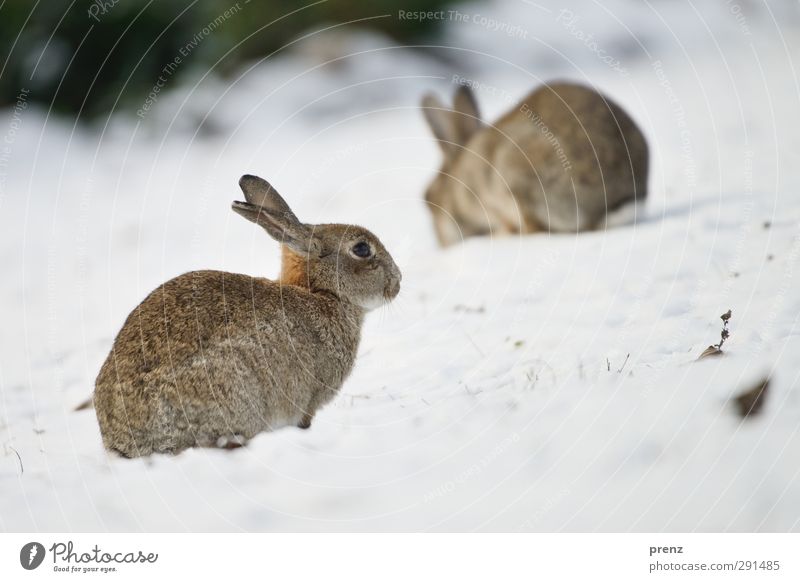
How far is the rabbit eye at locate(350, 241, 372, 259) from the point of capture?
154 inches

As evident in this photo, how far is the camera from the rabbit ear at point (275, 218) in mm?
3615

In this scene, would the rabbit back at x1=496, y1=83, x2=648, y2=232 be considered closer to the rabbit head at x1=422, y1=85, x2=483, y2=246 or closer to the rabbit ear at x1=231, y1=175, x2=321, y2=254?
the rabbit head at x1=422, y1=85, x2=483, y2=246

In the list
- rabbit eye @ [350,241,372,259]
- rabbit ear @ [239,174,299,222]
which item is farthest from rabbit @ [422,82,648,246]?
rabbit ear @ [239,174,299,222]

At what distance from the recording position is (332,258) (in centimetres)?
388

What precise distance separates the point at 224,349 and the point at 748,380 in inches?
70.9

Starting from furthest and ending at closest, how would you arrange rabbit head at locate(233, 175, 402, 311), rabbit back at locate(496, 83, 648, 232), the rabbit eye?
rabbit back at locate(496, 83, 648, 232), the rabbit eye, rabbit head at locate(233, 175, 402, 311)

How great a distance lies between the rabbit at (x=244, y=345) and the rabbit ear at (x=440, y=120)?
2.08 metres

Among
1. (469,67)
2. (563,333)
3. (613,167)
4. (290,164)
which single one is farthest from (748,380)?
(469,67)

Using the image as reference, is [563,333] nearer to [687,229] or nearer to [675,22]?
[687,229]

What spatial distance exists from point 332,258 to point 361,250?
0.40 ft

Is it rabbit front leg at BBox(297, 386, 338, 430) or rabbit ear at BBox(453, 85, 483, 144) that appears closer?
rabbit front leg at BBox(297, 386, 338, 430)

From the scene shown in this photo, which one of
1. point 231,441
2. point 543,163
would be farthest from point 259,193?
point 543,163

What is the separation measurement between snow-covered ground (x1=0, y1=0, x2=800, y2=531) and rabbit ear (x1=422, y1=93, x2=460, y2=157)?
30 cm

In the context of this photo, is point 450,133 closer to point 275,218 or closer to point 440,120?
point 440,120
